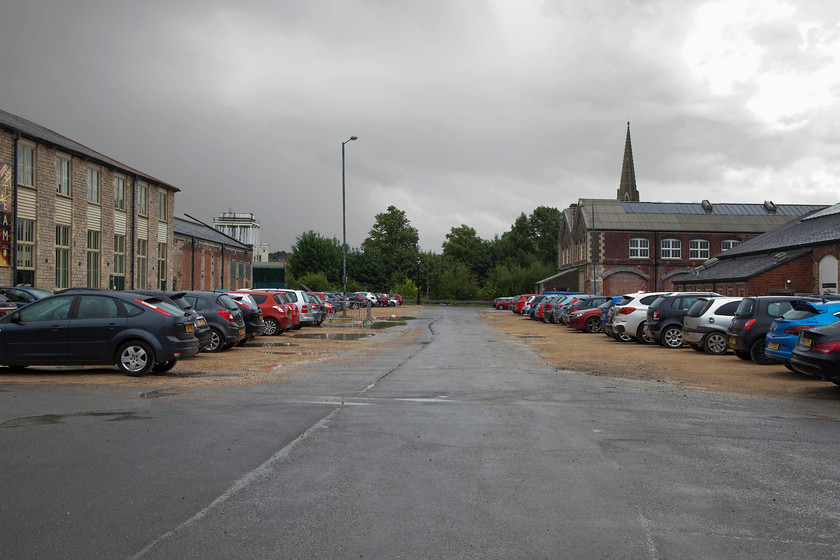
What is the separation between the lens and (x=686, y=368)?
1435 cm

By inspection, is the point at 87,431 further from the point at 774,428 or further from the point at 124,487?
the point at 774,428

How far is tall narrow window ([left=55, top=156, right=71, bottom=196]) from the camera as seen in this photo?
30.7 meters

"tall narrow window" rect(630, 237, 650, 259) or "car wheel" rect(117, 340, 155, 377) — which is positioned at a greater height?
"tall narrow window" rect(630, 237, 650, 259)

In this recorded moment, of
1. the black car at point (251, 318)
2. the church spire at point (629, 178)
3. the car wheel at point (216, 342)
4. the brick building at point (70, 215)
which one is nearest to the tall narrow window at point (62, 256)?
the brick building at point (70, 215)

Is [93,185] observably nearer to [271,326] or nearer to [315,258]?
[271,326]

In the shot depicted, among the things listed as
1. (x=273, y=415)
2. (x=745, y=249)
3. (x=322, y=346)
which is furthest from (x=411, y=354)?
(x=745, y=249)

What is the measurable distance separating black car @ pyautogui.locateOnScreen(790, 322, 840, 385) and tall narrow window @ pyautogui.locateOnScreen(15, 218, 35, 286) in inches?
1093

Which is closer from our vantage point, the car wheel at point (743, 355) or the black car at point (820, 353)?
A: the black car at point (820, 353)

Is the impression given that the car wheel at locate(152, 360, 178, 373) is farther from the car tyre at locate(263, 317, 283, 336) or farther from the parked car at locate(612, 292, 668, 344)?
the parked car at locate(612, 292, 668, 344)

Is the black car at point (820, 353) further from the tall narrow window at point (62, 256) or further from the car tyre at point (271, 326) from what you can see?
the tall narrow window at point (62, 256)

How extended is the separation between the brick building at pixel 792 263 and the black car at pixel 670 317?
1878 centimetres

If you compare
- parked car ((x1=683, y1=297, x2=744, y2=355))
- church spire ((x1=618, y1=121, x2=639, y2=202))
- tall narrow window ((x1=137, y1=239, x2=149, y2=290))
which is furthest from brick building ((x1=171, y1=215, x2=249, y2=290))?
church spire ((x1=618, y1=121, x2=639, y2=202))

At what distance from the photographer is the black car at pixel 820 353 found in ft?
33.4

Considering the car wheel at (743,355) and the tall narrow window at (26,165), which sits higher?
the tall narrow window at (26,165)
